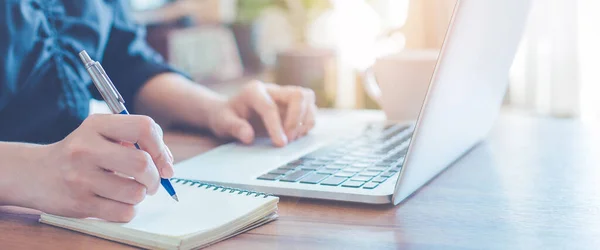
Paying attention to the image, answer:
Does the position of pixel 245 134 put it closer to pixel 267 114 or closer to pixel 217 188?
pixel 267 114

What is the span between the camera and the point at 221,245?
0.57 meters

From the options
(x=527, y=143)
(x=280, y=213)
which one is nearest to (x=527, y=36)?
(x=527, y=143)

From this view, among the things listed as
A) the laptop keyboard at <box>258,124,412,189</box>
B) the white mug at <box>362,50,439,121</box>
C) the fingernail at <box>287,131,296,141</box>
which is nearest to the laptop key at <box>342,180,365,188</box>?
the laptop keyboard at <box>258,124,412,189</box>

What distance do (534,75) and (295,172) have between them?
1126 millimetres

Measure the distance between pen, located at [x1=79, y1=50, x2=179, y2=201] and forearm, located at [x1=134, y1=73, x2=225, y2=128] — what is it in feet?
1.38

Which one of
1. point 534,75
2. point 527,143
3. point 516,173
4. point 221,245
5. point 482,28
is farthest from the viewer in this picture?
point 534,75

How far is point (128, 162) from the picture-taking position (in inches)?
23.1

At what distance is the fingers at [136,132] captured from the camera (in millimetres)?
589

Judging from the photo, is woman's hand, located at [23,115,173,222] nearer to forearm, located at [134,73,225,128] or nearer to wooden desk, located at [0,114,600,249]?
wooden desk, located at [0,114,600,249]

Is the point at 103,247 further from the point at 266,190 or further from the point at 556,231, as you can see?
the point at 556,231

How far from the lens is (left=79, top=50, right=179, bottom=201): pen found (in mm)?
632

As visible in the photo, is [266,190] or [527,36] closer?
[266,190]

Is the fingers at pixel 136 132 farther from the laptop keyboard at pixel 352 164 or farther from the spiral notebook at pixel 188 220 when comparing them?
the laptop keyboard at pixel 352 164

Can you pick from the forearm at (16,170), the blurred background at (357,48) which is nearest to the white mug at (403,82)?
the blurred background at (357,48)
